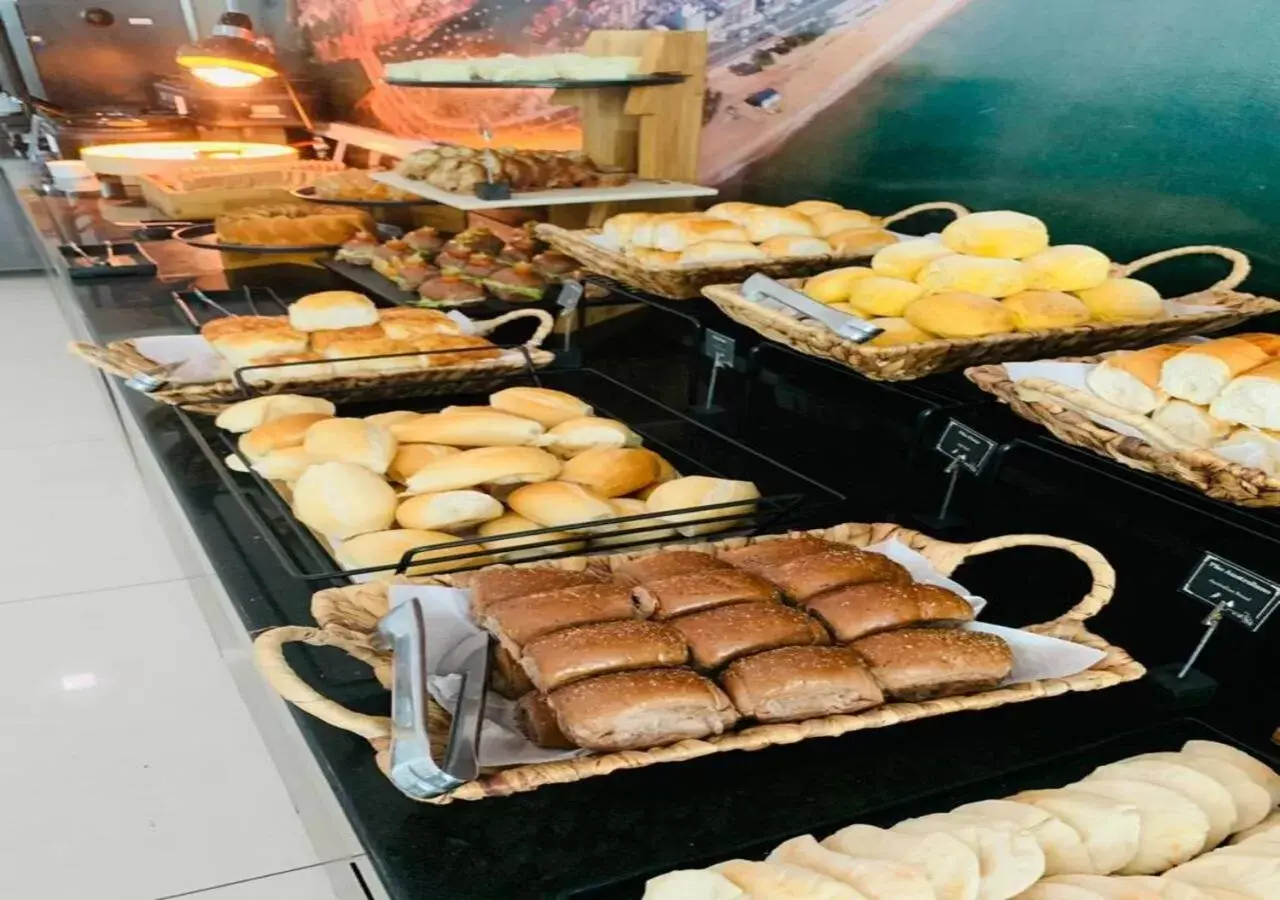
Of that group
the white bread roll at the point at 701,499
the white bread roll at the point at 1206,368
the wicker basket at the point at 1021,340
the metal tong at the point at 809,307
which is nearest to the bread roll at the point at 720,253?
the metal tong at the point at 809,307

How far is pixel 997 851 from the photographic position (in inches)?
28.4

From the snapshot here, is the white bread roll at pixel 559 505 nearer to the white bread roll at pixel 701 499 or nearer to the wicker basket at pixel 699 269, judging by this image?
the white bread roll at pixel 701 499

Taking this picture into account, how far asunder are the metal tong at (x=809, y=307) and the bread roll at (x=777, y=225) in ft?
1.22

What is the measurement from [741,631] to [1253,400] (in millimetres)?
612

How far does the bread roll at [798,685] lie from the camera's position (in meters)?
0.87

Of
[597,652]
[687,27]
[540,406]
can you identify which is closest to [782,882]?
[597,652]

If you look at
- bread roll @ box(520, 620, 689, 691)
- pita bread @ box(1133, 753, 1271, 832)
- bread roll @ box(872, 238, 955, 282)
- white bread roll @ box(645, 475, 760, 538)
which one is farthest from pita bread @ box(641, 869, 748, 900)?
bread roll @ box(872, 238, 955, 282)

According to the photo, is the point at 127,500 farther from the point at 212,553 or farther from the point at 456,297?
the point at 212,553

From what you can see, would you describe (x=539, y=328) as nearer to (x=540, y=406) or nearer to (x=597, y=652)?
(x=540, y=406)

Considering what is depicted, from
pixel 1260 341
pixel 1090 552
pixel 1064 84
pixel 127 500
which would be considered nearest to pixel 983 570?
pixel 1090 552

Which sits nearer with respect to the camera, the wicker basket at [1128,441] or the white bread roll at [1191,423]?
the wicker basket at [1128,441]

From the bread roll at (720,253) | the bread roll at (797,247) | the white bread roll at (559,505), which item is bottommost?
the white bread roll at (559,505)

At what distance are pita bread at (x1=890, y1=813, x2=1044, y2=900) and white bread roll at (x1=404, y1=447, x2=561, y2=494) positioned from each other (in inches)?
29.9

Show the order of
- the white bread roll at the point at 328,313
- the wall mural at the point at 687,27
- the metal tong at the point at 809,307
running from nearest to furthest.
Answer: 1. the metal tong at the point at 809,307
2. the white bread roll at the point at 328,313
3. the wall mural at the point at 687,27
